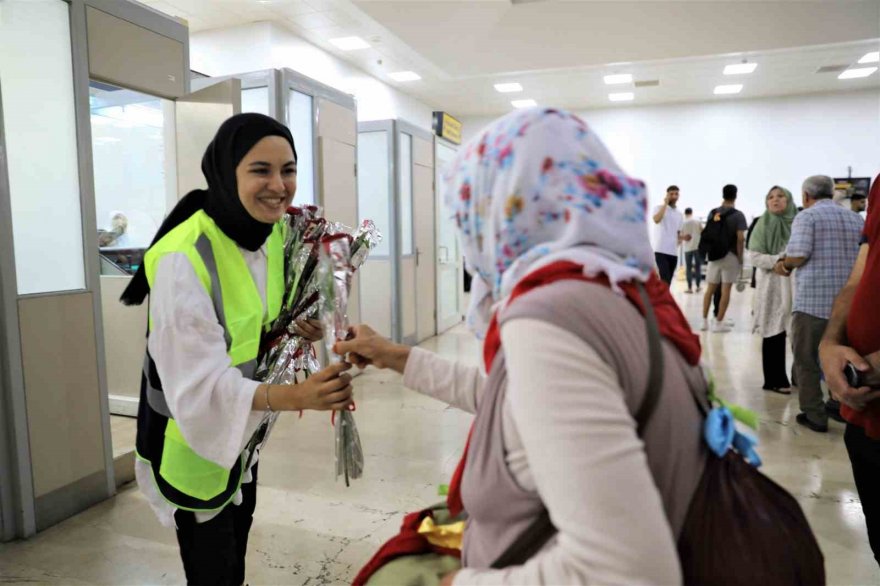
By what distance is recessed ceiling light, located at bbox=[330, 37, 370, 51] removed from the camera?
9430mm

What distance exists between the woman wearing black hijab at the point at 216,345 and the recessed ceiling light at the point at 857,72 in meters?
13.8

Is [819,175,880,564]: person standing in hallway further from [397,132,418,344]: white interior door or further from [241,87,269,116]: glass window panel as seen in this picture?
[397,132,418,344]: white interior door

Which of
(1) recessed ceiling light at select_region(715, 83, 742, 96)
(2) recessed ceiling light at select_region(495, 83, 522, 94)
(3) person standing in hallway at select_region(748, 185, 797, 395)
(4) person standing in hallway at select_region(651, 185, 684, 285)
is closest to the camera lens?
(3) person standing in hallway at select_region(748, 185, 797, 395)

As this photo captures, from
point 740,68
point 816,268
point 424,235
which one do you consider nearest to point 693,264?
point 740,68

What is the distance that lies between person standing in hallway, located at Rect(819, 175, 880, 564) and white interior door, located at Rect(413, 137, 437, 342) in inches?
216

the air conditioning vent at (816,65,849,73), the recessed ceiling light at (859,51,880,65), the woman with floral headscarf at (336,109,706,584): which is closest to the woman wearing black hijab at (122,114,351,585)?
the woman with floral headscarf at (336,109,706,584)

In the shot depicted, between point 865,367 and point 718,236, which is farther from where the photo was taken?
point 718,236

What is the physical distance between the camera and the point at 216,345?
1.41m

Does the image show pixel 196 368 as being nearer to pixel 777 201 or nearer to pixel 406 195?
pixel 777 201

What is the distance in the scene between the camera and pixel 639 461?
0.65 m

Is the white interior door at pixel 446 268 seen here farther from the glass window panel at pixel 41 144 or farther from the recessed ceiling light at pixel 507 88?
the glass window panel at pixel 41 144

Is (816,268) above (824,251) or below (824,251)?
below

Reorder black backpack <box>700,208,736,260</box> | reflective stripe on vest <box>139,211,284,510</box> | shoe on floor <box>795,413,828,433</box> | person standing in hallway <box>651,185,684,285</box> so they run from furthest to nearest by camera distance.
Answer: person standing in hallway <box>651,185,684,285</box>
black backpack <box>700,208,736,260</box>
shoe on floor <box>795,413,828,433</box>
reflective stripe on vest <box>139,211,284,510</box>

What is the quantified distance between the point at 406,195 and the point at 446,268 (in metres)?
1.60
